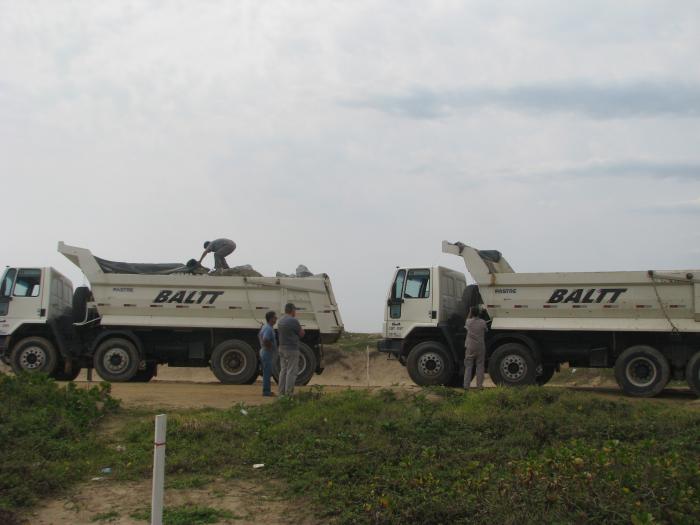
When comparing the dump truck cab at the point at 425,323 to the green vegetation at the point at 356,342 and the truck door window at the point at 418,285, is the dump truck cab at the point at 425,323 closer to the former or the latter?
the truck door window at the point at 418,285

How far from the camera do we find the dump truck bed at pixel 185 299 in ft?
58.9

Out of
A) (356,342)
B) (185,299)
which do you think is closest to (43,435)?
(185,299)

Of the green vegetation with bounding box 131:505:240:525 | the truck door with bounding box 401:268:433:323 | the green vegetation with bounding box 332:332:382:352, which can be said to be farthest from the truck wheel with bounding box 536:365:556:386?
the green vegetation with bounding box 332:332:382:352

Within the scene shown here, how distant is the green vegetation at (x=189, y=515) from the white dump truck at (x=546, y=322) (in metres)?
9.58

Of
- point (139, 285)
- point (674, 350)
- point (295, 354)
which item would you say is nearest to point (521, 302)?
point (674, 350)

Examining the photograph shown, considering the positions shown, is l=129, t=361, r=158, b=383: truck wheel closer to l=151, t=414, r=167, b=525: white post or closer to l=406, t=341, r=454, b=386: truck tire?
l=406, t=341, r=454, b=386: truck tire

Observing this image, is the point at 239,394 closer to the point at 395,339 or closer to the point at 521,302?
the point at 395,339

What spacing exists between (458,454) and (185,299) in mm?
10793

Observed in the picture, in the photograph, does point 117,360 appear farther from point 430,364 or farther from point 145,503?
point 145,503

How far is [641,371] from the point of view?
49.2ft

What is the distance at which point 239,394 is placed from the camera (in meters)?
15.4

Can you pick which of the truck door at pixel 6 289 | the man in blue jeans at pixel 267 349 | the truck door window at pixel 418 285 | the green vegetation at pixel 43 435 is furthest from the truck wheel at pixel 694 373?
the truck door at pixel 6 289

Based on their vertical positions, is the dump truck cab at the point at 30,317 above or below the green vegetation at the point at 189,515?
above

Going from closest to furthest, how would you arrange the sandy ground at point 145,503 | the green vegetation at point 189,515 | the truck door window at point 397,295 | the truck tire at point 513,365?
1. the green vegetation at point 189,515
2. the sandy ground at point 145,503
3. the truck tire at point 513,365
4. the truck door window at point 397,295
